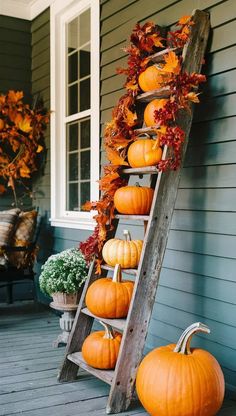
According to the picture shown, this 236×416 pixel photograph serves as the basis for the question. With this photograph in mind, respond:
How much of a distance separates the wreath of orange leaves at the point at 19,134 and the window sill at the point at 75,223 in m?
0.69

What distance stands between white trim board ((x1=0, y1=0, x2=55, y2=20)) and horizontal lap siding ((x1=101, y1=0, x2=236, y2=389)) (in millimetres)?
2462

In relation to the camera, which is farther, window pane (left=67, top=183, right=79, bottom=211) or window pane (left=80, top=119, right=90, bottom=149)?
window pane (left=67, top=183, right=79, bottom=211)

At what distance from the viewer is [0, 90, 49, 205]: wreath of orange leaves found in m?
5.36

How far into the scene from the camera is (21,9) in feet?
18.6

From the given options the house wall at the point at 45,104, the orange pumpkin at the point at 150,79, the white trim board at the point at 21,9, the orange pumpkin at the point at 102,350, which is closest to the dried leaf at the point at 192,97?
the orange pumpkin at the point at 150,79

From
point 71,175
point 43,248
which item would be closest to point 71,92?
point 71,175

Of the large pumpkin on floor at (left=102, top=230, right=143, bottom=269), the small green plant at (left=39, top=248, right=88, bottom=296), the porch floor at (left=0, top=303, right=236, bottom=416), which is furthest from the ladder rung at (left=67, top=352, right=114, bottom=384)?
the small green plant at (left=39, top=248, right=88, bottom=296)

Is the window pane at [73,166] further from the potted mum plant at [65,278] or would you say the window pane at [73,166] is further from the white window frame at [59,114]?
the potted mum plant at [65,278]

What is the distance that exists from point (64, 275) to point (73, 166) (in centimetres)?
163

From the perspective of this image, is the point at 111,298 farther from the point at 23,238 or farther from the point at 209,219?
the point at 23,238

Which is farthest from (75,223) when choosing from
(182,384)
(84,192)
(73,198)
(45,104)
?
(182,384)

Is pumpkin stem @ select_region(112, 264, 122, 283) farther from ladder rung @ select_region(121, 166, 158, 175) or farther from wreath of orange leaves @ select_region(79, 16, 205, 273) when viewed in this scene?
ladder rung @ select_region(121, 166, 158, 175)

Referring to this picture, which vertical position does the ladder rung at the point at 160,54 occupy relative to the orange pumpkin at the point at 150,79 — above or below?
above

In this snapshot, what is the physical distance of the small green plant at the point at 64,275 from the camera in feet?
12.0
